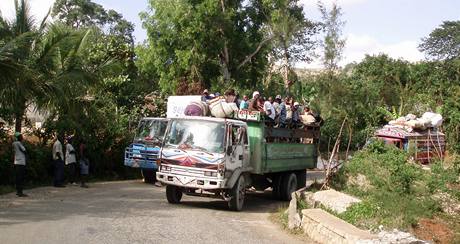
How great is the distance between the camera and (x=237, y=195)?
1383 centimetres

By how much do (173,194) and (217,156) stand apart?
2020 mm

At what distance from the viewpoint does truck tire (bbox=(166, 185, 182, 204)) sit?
1423 centimetres

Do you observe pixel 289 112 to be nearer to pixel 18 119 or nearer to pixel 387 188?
pixel 387 188

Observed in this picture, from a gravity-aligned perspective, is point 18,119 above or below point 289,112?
below

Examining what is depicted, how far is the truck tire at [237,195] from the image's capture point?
13742mm

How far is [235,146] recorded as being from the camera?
1360cm

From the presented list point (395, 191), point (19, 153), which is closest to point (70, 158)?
point (19, 153)

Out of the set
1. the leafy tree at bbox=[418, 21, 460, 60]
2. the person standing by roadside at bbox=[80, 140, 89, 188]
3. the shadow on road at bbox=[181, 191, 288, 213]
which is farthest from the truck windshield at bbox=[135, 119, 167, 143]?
the leafy tree at bbox=[418, 21, 460, 60]

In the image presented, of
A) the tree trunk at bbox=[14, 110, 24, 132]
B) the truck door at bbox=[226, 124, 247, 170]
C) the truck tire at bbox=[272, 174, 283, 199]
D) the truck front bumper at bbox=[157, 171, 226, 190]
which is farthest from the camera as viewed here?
the tree trunk at bbox=[14, 110, 24, 132]

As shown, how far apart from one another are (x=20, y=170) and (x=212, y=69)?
15.1 m

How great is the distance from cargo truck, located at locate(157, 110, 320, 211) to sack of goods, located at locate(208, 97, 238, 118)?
0.69 ft

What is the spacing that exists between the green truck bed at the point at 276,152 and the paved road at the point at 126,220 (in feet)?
3.83

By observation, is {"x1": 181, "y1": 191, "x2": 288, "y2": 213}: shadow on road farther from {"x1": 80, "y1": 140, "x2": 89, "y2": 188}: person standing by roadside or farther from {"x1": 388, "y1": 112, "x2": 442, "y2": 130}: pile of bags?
{"x1": 388, "y1": 112, "x2": 442, "y2": 130}: pile of bags

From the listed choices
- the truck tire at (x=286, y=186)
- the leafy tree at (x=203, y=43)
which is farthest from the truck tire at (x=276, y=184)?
the leafy tree at (x=203, y=43)
